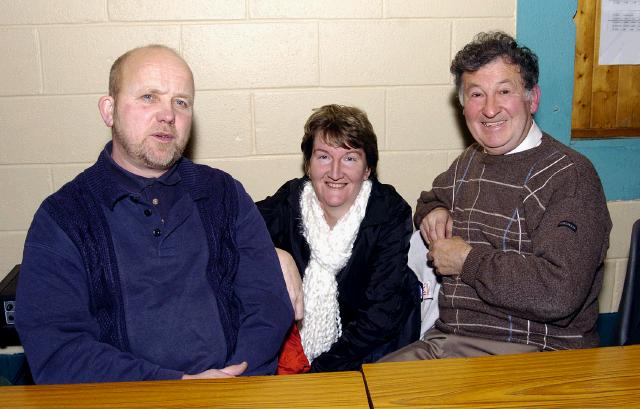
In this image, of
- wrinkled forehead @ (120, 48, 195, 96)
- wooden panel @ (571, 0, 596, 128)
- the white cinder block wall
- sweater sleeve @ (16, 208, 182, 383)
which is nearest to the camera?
sweater sleeve @ (16, 208, 182, 383)

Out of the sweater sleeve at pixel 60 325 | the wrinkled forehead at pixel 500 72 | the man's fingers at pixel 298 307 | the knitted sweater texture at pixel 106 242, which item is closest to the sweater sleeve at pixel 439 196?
the wrinkled forehead at pixel 500 72

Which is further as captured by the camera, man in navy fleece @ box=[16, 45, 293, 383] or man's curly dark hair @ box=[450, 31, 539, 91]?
man's curly dark hair @ box=[450, 31, 539, 91]

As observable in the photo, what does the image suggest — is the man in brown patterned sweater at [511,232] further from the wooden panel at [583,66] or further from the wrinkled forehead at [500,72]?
the wooden panel at [583,66]

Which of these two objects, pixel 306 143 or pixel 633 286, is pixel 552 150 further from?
pixel 306 143

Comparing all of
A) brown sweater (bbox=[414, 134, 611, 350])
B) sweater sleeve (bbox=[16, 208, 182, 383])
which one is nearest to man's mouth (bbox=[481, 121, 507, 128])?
brown sweater (bbox=[414, 134, 611, 350])

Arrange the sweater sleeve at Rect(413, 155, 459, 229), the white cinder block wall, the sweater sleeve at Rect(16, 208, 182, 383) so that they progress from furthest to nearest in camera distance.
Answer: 1. the white cinder block wall
2. the sweater sleeve at Rect(413, 155, 459, 229)
3. the sweater sleeve at Rect(16, 208, 182, 383)

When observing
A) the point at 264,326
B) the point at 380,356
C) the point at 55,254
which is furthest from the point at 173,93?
the point at 380,356

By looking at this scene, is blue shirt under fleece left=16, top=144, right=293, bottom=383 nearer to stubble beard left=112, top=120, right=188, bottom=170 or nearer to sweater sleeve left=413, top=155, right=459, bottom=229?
stubble beard left=112, top=120, right=188, bottom=170

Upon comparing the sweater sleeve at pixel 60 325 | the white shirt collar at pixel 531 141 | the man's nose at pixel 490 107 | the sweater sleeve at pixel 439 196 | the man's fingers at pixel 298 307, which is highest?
the man's nose at pixel 490 107

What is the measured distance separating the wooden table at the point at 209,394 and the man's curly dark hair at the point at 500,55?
122 centimetres

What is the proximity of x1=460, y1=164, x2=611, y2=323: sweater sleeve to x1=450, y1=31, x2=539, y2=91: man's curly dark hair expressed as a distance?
1.32 feet

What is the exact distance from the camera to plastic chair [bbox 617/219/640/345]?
6.14 feet

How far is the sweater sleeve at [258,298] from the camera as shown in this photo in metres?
1.79

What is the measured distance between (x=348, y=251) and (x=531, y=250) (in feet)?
2.03
